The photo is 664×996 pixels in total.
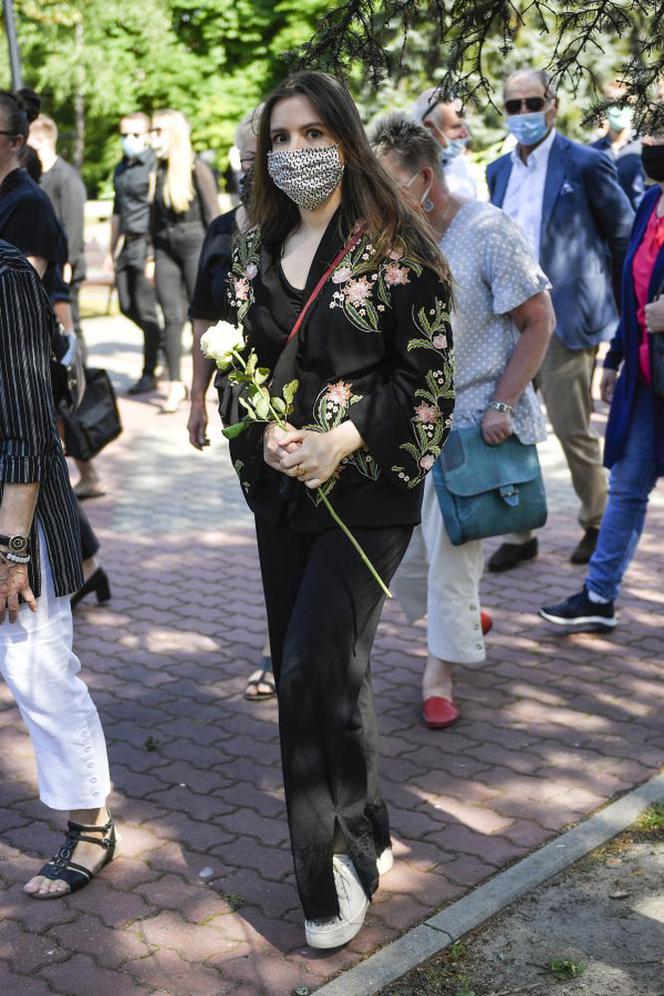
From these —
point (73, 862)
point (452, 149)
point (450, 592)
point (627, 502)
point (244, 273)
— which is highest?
point (452, 149)

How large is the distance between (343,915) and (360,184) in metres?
1.93

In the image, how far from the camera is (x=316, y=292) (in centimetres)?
355

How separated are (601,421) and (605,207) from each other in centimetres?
378

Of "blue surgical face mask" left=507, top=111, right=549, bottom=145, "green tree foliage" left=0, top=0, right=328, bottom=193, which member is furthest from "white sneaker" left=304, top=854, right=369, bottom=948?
"green tree foliage" left=0, top=0, right=328, bottom=193

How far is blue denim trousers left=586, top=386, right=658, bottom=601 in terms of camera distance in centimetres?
588

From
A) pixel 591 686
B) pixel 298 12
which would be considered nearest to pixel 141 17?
pixel 298 12

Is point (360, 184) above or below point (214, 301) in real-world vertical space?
above

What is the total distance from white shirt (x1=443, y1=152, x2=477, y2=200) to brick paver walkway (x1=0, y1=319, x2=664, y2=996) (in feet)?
7.13

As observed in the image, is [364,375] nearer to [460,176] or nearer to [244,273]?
[244,273]

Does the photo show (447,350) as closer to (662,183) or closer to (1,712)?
(662,183)

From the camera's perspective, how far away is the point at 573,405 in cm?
711

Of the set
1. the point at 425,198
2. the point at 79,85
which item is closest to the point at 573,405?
the point at 425,198

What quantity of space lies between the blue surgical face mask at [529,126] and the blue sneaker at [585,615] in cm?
243

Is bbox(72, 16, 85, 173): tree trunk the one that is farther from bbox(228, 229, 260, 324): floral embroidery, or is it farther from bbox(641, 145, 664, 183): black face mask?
bbox(228, 229, 260, 324): floral embroidery
